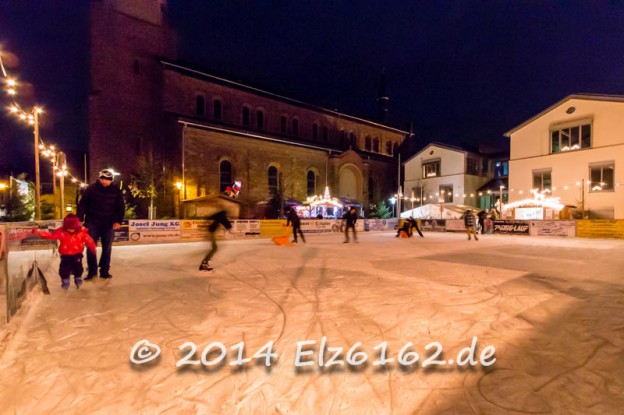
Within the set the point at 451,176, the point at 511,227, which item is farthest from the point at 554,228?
the point at 451,176

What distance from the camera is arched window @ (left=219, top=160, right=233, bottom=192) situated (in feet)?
96.0

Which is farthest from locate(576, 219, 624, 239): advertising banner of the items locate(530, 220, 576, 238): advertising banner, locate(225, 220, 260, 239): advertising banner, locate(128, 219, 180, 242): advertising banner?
locate(128, 219, 180, 242): advertising banner

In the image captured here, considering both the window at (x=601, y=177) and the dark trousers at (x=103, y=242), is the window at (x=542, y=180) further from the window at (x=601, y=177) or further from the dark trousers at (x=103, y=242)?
the dark trousers at (x=103, y=242)

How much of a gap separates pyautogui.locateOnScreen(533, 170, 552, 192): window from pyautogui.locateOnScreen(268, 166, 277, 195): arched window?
2356 cm

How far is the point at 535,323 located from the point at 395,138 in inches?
1866

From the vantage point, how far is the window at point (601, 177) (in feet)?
80.3

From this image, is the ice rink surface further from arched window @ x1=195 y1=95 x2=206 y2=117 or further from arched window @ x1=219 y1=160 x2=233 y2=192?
arched window @ x1=195 y1=95 x2=206 y2=117

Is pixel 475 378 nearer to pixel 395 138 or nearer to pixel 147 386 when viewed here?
pixel 147 386

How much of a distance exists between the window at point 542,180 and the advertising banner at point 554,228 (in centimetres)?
801

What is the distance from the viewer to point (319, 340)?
12.1 ft

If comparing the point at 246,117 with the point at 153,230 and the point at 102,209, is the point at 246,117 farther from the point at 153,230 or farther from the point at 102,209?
the point at 102,209

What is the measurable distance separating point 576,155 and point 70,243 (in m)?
33.1

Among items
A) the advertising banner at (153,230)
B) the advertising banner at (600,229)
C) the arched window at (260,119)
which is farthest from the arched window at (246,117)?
→ the advertising banner at (600,229)

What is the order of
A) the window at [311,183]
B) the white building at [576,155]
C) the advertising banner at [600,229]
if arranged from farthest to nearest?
1. the window at [311,183]
2. the white building at [576,155]
3. the advertising banner at [600,229]
